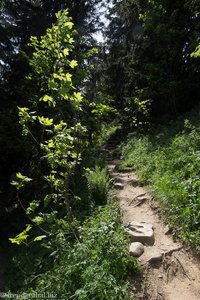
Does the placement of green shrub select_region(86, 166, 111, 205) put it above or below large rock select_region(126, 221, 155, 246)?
above

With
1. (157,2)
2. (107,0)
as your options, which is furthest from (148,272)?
(107,0)

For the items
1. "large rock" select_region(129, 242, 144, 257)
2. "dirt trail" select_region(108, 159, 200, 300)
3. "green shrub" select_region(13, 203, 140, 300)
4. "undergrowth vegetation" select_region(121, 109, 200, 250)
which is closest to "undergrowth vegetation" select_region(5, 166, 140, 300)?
"green shrub" select_region(13, 203, 140, 300)

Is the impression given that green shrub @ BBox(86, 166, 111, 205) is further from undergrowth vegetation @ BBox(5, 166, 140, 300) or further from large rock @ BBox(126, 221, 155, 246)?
large rock @ BBox(126, 221, 155, 246)

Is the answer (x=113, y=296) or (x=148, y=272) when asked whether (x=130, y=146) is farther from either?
(x=113, y=296)

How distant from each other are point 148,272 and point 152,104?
10.3 meters

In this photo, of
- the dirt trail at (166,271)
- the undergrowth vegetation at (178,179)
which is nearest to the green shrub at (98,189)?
the dirt trail at (166,271)

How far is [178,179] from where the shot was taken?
5195 mm

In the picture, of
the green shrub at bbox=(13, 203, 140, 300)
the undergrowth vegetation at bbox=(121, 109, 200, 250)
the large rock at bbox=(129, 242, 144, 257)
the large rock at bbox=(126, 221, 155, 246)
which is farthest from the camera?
the large rock at bbox=(126, 221, 155, 246)

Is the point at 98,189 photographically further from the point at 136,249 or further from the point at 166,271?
the point at 166,271

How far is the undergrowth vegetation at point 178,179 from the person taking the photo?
165 inches

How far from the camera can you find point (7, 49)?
286 inches

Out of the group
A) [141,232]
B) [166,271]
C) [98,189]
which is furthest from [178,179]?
[166,271]

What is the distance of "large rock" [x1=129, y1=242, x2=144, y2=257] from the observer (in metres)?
4.02

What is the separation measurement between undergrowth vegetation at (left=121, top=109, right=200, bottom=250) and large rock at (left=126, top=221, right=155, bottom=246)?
42cm
